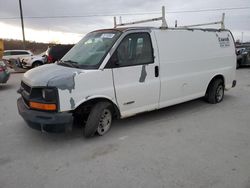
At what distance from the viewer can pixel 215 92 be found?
6.51 metres

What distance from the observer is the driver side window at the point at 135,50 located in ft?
14.6

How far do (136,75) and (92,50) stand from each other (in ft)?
3.15

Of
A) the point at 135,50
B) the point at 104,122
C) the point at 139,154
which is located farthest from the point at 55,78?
the point at 139,154

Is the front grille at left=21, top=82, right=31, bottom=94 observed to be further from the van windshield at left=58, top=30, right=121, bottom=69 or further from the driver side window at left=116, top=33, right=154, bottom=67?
the driver side window at left=116, top=33, right=154, bottom=67

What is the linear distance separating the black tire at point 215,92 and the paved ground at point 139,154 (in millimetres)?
978

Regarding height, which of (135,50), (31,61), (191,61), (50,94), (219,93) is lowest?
(219,93)

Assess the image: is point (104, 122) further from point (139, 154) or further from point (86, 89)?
point (139, 154)

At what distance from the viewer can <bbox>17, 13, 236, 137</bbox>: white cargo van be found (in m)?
3.86

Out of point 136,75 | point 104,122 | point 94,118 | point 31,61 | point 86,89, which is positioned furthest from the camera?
point 31,61

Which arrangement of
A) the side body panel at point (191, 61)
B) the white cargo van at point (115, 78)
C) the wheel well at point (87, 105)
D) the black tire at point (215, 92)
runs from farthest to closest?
the black tire at point (215, 92) → the side body panel at point (191, 61) → the wheel well at point (87, 105) → the white cargo van at point (115, 78)

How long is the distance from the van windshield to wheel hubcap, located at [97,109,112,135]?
2.90 ft

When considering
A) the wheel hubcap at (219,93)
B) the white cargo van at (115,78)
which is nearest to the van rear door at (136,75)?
the white cargo van at (115,78)

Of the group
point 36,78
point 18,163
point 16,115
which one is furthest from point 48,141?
point 16,115

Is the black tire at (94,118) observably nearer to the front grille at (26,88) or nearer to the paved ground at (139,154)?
the paved ground at (139,154)
